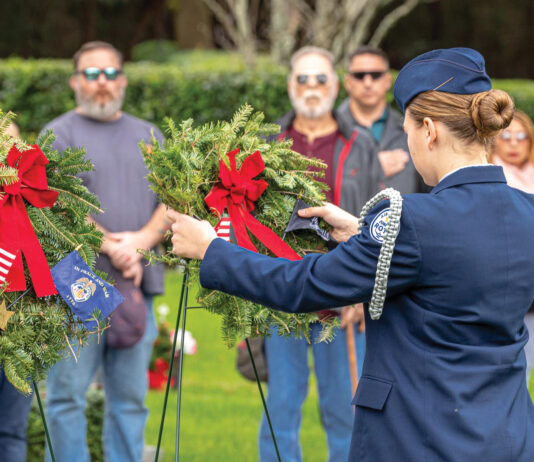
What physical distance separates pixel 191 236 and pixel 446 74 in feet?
3.05

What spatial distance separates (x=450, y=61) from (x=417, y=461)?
114 centimetres

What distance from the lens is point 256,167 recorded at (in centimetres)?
288

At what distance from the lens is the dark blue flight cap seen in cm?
228

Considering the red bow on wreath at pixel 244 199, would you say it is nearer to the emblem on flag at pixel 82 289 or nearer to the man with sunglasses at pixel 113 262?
the emblem on flag at pixel 82 289

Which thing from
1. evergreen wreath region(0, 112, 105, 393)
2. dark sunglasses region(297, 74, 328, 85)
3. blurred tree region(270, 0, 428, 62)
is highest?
blurred tree region(270, 0, 428, 62)

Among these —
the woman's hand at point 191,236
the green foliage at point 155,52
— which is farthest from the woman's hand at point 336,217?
the green foliage at point 155,52

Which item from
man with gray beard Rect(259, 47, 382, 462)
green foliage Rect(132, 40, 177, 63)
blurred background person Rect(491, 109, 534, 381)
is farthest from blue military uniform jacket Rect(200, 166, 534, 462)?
green foliage Rect(132, 40, 177, 63)

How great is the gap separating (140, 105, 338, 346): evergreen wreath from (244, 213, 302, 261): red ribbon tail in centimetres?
9

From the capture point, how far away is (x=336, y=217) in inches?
118

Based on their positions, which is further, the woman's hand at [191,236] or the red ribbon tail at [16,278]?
the red ribbon tail at [16,278]

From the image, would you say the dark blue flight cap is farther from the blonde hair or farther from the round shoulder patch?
the round shoulder patch

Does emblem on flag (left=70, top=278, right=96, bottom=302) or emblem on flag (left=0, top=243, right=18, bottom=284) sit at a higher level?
emblem on flag (left=0, top=243, right=18, bottom=284)

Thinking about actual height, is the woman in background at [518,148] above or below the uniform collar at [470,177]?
above

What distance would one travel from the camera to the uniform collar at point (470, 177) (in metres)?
2.29
